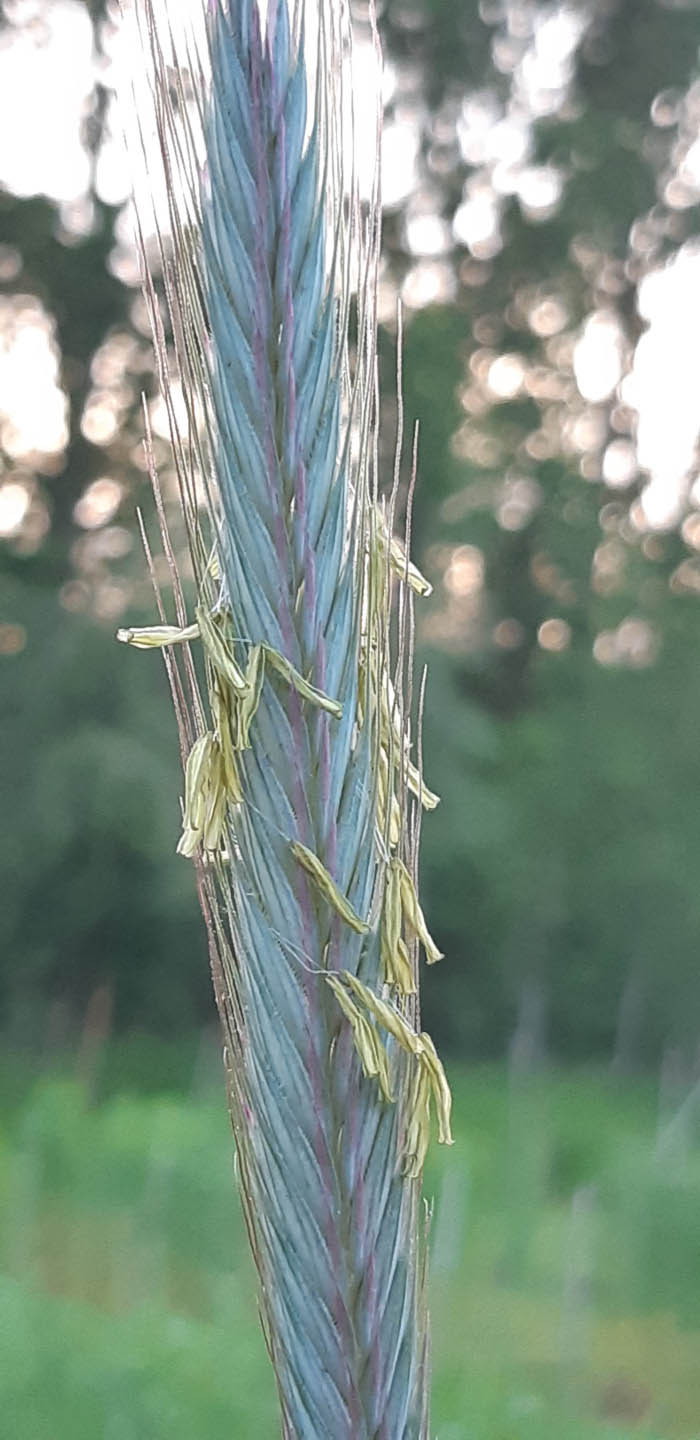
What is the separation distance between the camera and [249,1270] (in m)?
3.98

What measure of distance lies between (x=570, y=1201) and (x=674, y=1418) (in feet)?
5.09

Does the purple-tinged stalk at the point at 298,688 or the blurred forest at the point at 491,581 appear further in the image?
the blurred forest at the point at 491,581

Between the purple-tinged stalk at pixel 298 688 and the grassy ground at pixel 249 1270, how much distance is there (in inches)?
92.4

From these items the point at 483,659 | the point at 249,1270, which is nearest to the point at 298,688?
the point at 249,1270

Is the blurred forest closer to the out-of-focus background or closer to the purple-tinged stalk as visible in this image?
the out-of-focus background

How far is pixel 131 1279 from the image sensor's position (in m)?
4.20

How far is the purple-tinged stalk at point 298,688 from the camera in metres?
0.79

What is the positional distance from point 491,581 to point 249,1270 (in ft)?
12.5

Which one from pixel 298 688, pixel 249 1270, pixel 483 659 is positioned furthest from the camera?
pixel 483 659

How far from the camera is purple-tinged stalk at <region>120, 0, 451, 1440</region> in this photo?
0.79 meters

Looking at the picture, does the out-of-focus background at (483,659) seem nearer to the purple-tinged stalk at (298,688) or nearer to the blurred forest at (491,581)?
the blurred forest at (491,581)

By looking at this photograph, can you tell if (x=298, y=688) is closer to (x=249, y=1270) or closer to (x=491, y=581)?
(x=249, y=1270)

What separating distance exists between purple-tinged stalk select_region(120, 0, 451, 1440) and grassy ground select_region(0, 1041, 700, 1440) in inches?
92.4

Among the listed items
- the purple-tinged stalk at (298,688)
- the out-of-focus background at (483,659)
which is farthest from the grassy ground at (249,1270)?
the purple-tinged stalk at (298,688)
